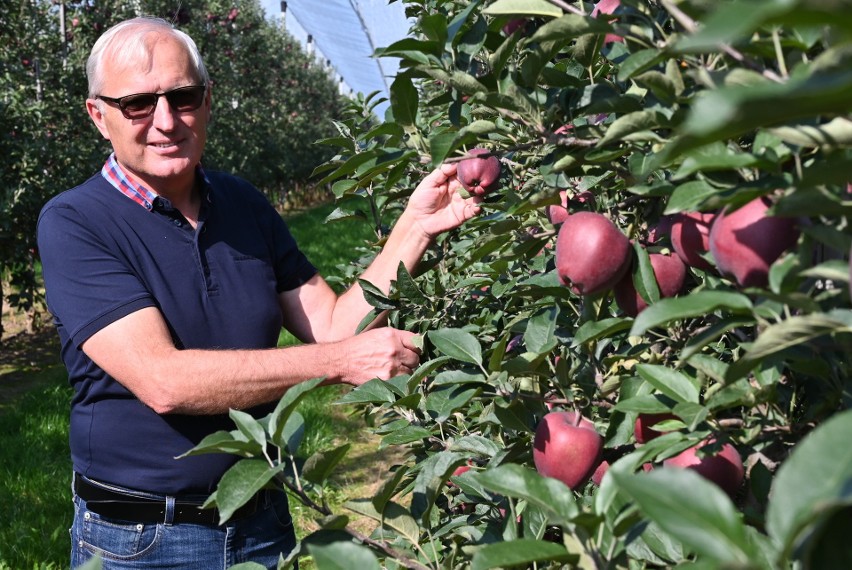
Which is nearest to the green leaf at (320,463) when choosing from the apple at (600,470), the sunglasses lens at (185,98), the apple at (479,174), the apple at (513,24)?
the apple at (600,470)

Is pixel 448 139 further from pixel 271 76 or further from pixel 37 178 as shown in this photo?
pixel 271 76

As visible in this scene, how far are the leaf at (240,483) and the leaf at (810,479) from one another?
17.7 inches

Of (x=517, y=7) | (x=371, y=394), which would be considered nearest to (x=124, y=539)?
(x=371, y=394)

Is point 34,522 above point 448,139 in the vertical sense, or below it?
below

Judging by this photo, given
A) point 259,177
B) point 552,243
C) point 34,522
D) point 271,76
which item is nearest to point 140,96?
point 552,243

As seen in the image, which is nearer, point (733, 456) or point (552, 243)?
point (733, 456)

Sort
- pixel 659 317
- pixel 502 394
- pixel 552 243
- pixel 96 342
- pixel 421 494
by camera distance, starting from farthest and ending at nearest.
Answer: pixel 96 342 < pixel 552 243 < pixel 502 394 < pixel 421 494 < pixel 659 317

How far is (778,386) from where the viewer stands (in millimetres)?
902

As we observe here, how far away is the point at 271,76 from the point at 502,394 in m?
15.2

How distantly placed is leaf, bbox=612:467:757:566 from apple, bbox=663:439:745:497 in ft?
1.27

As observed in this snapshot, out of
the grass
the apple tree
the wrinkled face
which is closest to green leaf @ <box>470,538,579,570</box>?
the apple tree

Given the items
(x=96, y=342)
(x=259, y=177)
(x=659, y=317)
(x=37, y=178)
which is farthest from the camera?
(x=259, y=177)

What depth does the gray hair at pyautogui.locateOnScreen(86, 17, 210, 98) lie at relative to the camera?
1.78 m

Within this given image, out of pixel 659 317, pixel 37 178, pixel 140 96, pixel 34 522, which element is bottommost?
pixel 34 522
